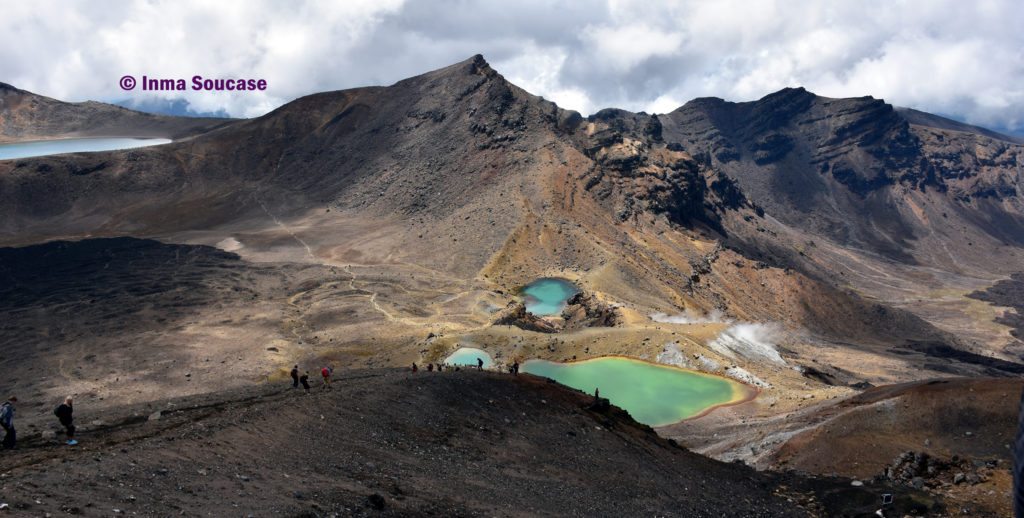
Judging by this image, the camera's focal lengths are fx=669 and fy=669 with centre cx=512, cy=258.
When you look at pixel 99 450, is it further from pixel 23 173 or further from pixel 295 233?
pixel 23 173

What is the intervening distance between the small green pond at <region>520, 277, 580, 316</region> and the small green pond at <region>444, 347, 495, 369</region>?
89.0 ft

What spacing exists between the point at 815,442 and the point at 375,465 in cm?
2832

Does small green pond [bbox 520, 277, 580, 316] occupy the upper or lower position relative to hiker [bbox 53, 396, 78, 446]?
upper

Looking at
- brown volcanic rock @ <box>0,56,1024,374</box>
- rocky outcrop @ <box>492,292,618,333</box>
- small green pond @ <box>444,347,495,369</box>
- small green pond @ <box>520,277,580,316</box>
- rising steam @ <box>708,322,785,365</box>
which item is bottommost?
rising steam @ <box>708,322,785,365</box>

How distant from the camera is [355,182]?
524 feet

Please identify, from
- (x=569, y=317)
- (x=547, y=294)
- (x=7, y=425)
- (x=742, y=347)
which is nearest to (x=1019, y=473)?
(x=7, y=425)

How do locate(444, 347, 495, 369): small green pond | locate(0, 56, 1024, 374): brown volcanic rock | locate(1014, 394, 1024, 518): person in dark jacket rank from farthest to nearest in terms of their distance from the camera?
locate(0, 56, 1024, 374): brown volcanic rock < locate(444, 347, 495, 369): small green pond < locate(1014, 394, 1024, 518): person in dark jacket

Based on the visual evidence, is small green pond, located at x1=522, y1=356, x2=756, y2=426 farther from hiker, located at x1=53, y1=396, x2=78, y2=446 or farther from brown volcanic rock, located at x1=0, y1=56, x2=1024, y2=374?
hiker, located at x1=53, y1=396, x2=78, y2=446

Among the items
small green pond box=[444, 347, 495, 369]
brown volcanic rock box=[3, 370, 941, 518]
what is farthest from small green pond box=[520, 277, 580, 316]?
brown volcanic rock box=[3, 370, 941, 518]

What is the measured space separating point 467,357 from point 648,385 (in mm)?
17972

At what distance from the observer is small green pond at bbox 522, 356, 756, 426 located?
188 ft

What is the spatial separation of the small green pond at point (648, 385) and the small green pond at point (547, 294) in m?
30.9

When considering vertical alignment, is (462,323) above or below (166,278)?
below

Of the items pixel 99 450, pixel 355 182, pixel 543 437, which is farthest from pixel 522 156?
pixel 99 450
